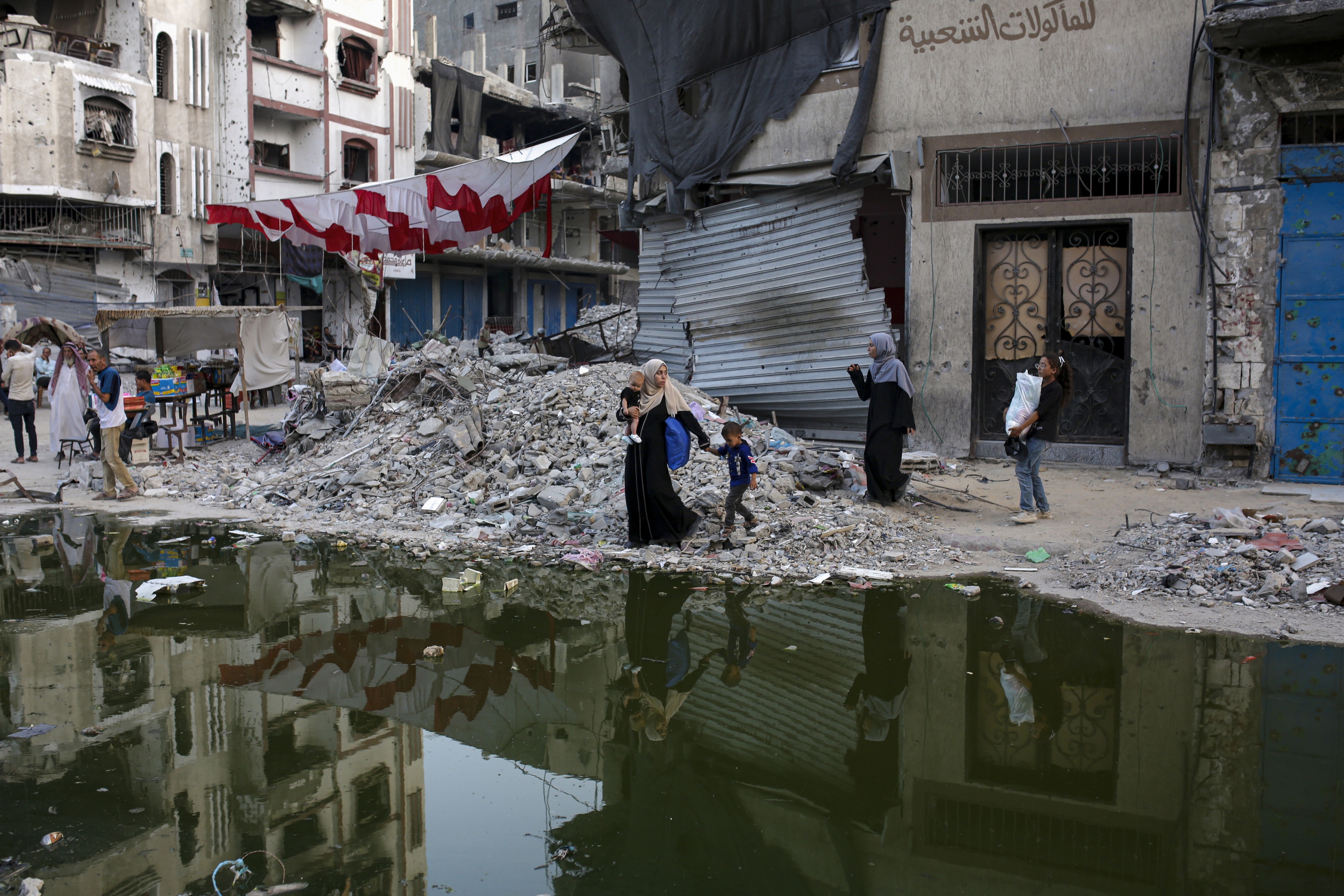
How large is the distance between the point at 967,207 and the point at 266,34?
27.3 m

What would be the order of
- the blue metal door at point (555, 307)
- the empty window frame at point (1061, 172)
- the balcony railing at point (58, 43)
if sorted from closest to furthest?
the empty window frame at point (1061, 172) → the balcony railing at point (58, 43) → the blue metal door at point (555, 307)

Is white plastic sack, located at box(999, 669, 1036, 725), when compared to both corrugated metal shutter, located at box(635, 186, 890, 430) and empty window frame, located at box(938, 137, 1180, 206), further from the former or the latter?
empty window frame, located at box(938, 137, 1180, 206)

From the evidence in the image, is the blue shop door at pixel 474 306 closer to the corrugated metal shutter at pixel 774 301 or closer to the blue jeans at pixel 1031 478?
the corrugated metal shutter at pixel 774 301

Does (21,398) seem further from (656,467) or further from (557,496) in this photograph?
(656,467)

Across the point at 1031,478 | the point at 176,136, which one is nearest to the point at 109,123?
the point at 176,136

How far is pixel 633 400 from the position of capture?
816cm

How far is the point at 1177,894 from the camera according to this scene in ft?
10.7

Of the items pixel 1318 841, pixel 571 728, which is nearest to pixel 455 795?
pixel 571 728

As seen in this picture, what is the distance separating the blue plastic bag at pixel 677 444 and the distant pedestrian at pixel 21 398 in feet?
35.9

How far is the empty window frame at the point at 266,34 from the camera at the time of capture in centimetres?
3069

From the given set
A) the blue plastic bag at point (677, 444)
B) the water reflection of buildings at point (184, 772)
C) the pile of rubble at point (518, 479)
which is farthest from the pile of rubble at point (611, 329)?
the water reflection of buildings at point (184, 772)

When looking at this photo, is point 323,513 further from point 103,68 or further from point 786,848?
point 103,68

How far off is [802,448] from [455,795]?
717 centimetres

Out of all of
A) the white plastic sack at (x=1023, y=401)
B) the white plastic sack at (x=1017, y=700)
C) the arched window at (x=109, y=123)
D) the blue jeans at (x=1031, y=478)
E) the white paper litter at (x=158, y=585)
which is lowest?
the white plastic sack at (x=1017, y=700)
